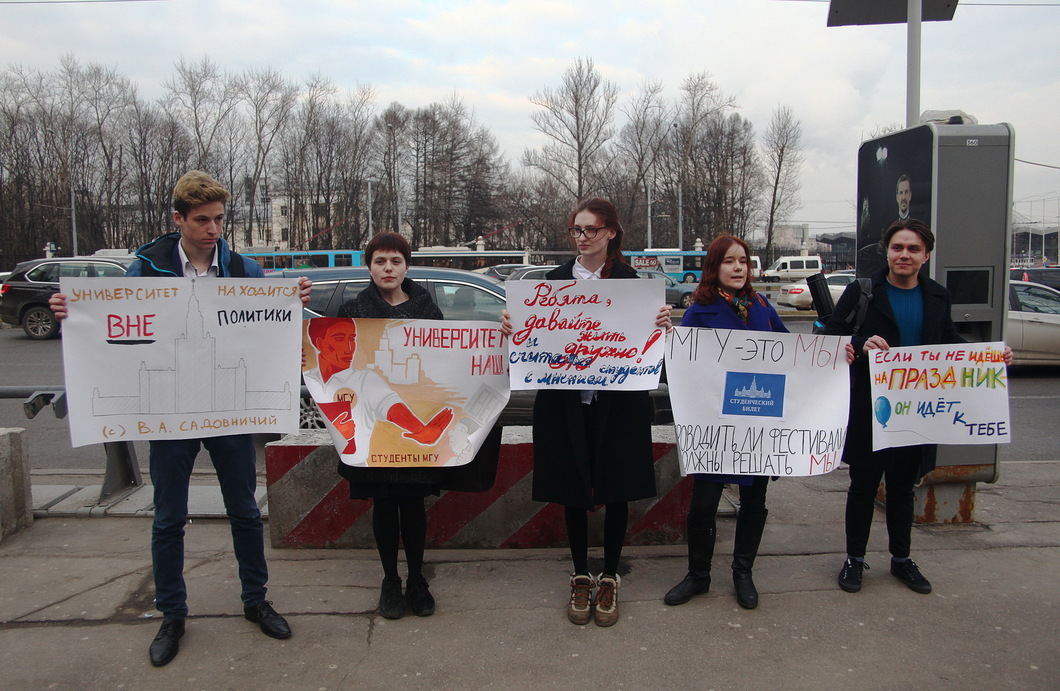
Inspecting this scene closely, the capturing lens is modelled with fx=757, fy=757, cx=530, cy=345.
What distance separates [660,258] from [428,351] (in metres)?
40.1

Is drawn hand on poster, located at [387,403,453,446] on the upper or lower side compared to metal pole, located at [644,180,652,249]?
lower

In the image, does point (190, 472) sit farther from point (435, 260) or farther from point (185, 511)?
point (435, 260)

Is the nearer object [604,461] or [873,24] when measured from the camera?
[604,461]

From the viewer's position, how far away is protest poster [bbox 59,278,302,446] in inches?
134

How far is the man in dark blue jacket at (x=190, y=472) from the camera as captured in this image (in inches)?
130

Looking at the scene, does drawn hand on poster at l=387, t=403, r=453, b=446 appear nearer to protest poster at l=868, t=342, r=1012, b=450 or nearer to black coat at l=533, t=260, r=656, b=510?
black coat at l=533, t=260, r=656, b=510

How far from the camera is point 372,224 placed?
198ft

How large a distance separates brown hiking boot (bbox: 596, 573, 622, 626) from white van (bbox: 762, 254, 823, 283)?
158 ft

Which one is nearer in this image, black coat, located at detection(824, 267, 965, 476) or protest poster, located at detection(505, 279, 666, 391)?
protest poster, located at detection(505, 279, 666, 391)

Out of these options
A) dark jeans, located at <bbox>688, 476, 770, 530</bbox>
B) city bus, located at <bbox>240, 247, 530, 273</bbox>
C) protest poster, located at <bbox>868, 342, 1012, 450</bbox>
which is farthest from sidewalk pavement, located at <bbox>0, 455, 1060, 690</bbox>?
city bus, located at <bbox>240, 247, 530, 273</bbox>

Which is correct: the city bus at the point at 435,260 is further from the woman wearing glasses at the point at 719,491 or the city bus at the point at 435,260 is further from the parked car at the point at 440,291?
the woman wearing glasses at the point at 719,491

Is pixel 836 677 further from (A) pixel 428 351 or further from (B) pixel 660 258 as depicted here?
(B) pixel 660 258

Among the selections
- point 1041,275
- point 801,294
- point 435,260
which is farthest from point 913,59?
point 435,260

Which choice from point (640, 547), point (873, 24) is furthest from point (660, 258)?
point (640, 547)
